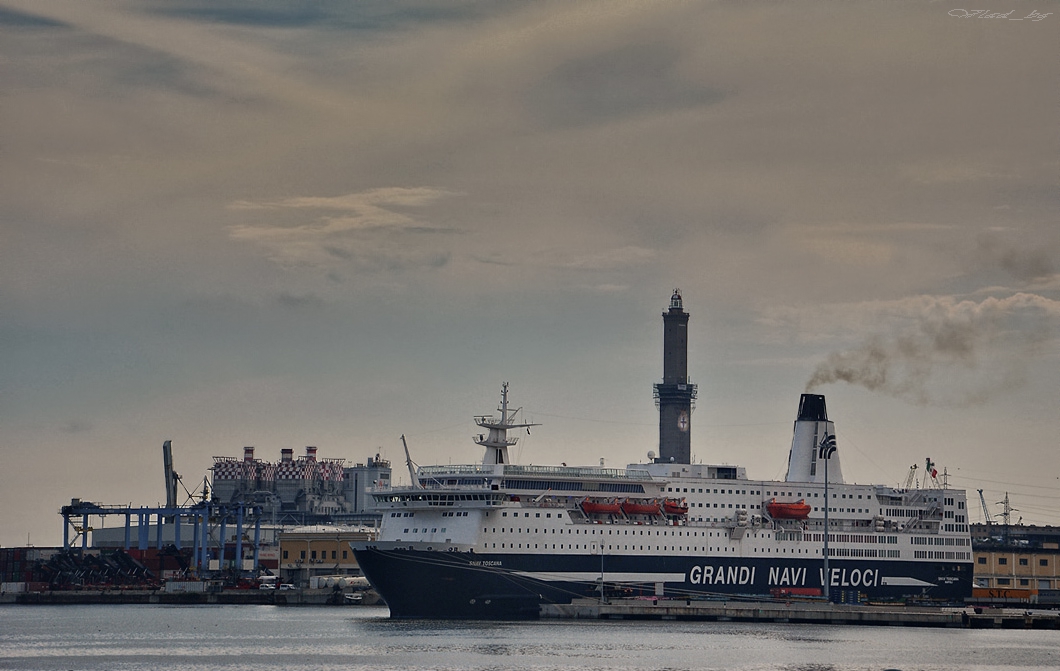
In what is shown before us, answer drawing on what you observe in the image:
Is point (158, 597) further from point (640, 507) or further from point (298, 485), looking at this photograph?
point (298, 485)

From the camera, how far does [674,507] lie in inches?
3595

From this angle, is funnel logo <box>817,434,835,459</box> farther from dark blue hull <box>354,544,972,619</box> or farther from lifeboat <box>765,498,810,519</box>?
dark blue hull <box>354,544,972,619</box>

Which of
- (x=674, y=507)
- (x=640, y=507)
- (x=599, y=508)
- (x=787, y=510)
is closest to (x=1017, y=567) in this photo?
(x=787, y=510)

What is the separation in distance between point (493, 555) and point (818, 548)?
20.5 m

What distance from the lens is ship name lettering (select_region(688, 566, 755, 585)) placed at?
91.1 metres

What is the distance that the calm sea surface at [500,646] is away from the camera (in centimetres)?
6462

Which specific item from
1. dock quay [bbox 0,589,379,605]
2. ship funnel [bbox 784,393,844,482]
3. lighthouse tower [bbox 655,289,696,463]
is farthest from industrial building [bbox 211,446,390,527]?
ship funnel [bbox 784,393,844,482]

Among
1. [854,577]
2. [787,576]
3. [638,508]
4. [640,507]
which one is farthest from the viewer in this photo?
[854,577]

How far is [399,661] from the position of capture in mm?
64062

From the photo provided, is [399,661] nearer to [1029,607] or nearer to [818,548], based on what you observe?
[818,548]

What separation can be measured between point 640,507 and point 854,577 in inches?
551

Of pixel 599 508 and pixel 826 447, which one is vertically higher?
pixel 826 447

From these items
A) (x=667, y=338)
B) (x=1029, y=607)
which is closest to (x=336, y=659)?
(x=1029, y=607)

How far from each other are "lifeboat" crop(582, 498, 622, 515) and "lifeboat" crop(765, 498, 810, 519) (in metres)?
9.87
